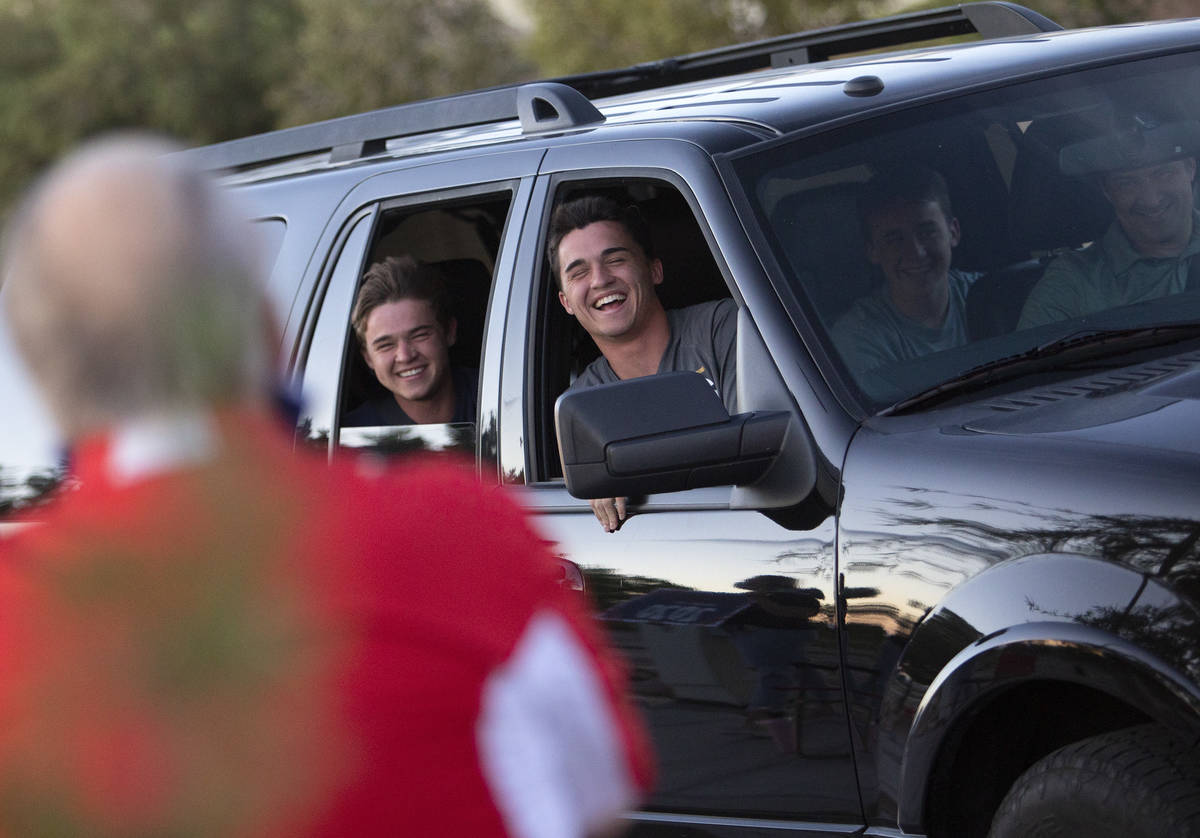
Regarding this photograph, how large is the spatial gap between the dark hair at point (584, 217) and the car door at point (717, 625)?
21 centimetres

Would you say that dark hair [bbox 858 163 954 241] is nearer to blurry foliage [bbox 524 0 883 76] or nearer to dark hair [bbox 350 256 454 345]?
dark hair [bbox 350 256 454 345]

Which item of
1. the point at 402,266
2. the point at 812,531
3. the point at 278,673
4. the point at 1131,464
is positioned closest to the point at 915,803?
the point at 812,531

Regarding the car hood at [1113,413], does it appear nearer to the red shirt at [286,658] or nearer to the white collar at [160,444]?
the red shirt at [286,658]

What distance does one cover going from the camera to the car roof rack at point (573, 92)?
4141 millimetres

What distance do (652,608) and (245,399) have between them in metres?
2.04

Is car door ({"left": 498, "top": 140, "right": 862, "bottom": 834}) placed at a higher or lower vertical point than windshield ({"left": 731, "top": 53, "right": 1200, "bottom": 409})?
lower

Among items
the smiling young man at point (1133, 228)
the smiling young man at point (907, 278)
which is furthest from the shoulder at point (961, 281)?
the smiling young man at point (1133, 228)

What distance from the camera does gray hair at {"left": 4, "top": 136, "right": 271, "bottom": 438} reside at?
1291mm

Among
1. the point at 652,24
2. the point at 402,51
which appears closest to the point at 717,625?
the point at 652,24

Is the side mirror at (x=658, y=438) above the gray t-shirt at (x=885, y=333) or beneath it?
beneath

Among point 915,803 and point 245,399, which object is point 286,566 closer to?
point 245,399

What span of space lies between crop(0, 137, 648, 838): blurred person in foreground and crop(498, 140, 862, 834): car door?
5.40 feet

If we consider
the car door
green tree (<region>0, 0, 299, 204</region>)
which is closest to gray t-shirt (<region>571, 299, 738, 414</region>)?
the car door

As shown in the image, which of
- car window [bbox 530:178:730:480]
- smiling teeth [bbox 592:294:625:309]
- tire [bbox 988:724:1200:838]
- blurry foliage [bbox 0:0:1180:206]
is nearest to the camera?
tire [bbox 988:724:1200:838]
